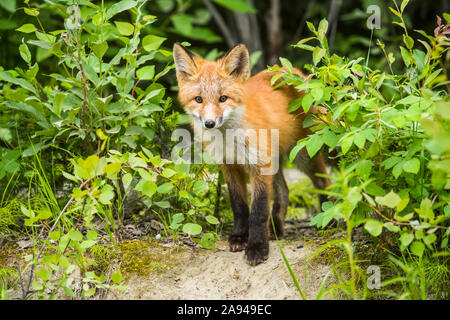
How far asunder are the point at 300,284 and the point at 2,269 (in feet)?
6.04

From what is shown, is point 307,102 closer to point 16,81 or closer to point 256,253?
point 256,253

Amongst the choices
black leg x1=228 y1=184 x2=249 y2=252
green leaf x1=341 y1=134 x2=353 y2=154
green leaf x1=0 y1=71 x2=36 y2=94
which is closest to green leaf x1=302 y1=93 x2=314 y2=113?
green leaf x1=341 y1=134 x2=353 y2=154

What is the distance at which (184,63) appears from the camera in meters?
3.39

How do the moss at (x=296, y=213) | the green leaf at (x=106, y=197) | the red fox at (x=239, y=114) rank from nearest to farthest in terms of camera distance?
the green leaf at (x=106, y=197)
the red fox at (x=239, y=114)
the moss at (x=296, y=213)

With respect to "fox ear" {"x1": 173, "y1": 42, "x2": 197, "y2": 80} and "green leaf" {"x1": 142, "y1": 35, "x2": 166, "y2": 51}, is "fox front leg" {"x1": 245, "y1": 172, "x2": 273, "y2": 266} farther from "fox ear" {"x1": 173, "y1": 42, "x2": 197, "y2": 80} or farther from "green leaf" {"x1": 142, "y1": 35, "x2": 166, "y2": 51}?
"green leaf" {"x1": 142, "y1": 35, "x2": 166, "y2": 51}

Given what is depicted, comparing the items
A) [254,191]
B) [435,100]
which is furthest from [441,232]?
[254,191]

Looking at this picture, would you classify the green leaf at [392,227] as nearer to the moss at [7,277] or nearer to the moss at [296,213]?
the moss at [296,213]

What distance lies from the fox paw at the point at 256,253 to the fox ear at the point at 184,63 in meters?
1.31

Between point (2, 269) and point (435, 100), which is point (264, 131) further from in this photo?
point (2, 269)

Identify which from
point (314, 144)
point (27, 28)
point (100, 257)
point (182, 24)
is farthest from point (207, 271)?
point (182, 24)

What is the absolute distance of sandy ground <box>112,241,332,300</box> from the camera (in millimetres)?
2762

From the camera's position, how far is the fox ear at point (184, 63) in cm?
335

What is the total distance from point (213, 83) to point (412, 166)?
149 cm

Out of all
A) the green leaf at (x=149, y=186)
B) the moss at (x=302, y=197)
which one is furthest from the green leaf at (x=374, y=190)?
the moss at (x=302, y=197)
